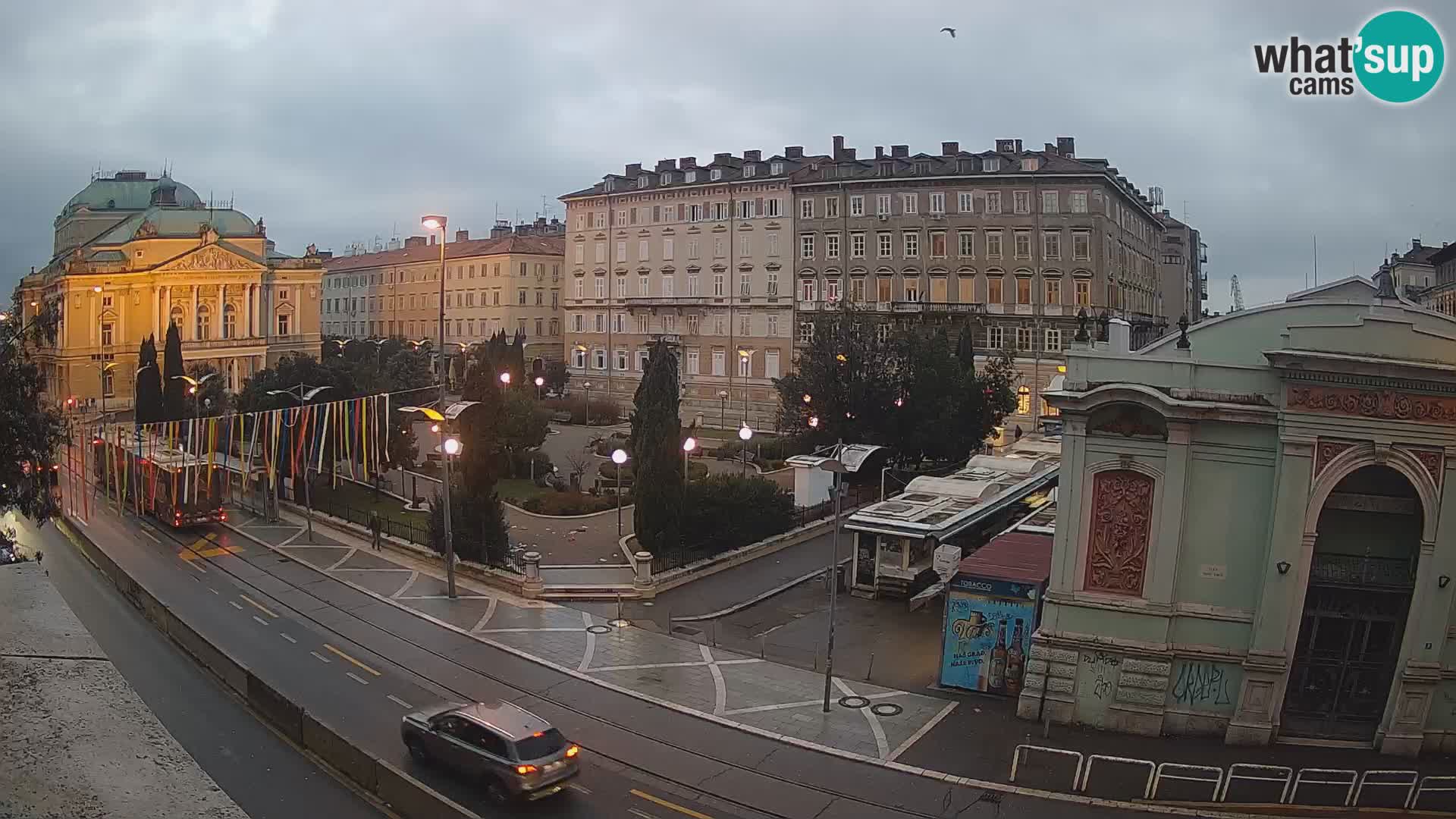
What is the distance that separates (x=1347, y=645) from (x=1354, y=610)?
2.30ft

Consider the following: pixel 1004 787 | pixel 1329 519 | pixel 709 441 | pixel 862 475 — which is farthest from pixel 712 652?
pixel 709 441

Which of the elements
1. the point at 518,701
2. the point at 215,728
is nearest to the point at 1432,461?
the point at 518,701

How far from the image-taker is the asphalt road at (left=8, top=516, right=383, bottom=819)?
1650cm

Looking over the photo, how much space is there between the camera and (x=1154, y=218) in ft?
256

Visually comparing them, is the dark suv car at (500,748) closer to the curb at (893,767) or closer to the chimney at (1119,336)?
the curb at (893,767)

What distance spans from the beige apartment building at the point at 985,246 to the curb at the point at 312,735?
4334cm

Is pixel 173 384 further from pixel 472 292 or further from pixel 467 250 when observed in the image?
pixel 467 250

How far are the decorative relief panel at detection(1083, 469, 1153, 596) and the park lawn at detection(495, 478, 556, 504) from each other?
28108mm

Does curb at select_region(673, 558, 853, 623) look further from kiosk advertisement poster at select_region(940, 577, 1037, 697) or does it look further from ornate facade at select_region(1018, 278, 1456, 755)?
ornate facade at select_region(1018, 278, 1456, 755)

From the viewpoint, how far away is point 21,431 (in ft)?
64.8

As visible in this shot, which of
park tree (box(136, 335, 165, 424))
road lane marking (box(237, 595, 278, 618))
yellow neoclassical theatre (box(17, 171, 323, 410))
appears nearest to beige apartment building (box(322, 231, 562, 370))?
yellow neoclassical theatre (box(17, 171, 323, 410))

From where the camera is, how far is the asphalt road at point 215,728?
1650 cm

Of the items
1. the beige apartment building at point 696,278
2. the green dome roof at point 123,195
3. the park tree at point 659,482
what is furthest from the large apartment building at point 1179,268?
the green dome roof at point 123,195

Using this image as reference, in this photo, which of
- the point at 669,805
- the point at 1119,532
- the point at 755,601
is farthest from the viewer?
the point at 755,601
